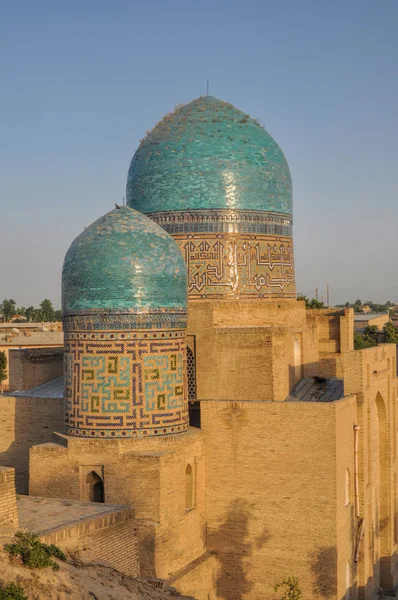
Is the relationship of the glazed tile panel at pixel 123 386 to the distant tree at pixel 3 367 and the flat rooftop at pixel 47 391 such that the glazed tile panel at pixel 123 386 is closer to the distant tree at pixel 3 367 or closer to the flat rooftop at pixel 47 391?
the flat rooftop at pixel 47 391

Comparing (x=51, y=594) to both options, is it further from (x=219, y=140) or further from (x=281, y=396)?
(x=219, y=140)

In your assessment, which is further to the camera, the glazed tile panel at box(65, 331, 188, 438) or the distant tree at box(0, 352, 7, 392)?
the distant tree at box(0, 352, 7, 392)

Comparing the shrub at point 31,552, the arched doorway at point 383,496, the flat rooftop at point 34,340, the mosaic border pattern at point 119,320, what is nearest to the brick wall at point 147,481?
the mosaic border pattern at point 119,320

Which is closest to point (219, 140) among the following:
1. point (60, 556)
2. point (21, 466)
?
point (21, 466)

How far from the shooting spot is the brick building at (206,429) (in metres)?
11.9

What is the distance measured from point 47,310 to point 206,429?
65.3 m

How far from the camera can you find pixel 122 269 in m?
12.1

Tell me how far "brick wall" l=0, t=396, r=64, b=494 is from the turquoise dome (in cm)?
382

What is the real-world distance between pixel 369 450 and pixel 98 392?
4.71 meters

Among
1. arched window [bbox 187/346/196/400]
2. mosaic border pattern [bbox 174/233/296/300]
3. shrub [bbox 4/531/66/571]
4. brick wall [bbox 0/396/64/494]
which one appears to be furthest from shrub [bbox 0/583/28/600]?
mosaic border pattern [bbox 174/233/296/300]

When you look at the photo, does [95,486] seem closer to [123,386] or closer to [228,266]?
[123,386]

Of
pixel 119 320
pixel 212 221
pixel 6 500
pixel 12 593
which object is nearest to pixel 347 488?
pixel 119 320

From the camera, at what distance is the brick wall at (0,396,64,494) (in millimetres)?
13711

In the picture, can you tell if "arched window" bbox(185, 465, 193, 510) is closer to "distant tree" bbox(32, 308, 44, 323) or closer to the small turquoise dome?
the small turquoise dome
